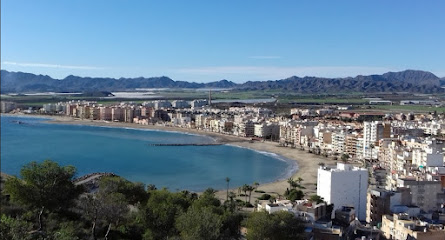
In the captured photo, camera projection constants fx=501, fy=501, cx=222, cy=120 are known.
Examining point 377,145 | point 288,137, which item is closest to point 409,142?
point 377,145

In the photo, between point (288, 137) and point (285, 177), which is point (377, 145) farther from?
point (288, 137)

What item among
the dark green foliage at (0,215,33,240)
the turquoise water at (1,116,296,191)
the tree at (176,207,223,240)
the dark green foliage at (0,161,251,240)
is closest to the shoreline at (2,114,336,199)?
the turquoise water at (1,116,296,191)

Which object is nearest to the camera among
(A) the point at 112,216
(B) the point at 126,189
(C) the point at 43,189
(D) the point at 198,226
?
(D) the point at 198,226

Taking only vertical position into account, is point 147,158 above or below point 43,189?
below

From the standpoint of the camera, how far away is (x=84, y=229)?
7.04 m

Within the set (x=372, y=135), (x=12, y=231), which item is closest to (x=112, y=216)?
(x=12, y=231)

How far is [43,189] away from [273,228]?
3.58 m

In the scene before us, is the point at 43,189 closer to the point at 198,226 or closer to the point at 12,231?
the point at 198,226

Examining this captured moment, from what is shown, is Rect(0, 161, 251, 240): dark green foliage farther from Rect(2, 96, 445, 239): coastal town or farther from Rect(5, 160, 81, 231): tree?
Rect(2, 96, 445, 239): coastal town

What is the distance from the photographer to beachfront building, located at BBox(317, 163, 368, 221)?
9.24 meters

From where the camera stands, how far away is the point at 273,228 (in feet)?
20.6

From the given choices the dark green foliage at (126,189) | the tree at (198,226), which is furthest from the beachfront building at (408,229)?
the dark green foliage at (126,189)

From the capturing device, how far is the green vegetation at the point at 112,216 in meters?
6.26

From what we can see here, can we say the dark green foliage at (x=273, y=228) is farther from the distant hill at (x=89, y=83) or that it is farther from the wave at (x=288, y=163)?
the distant hill at (x=89, y=83)
